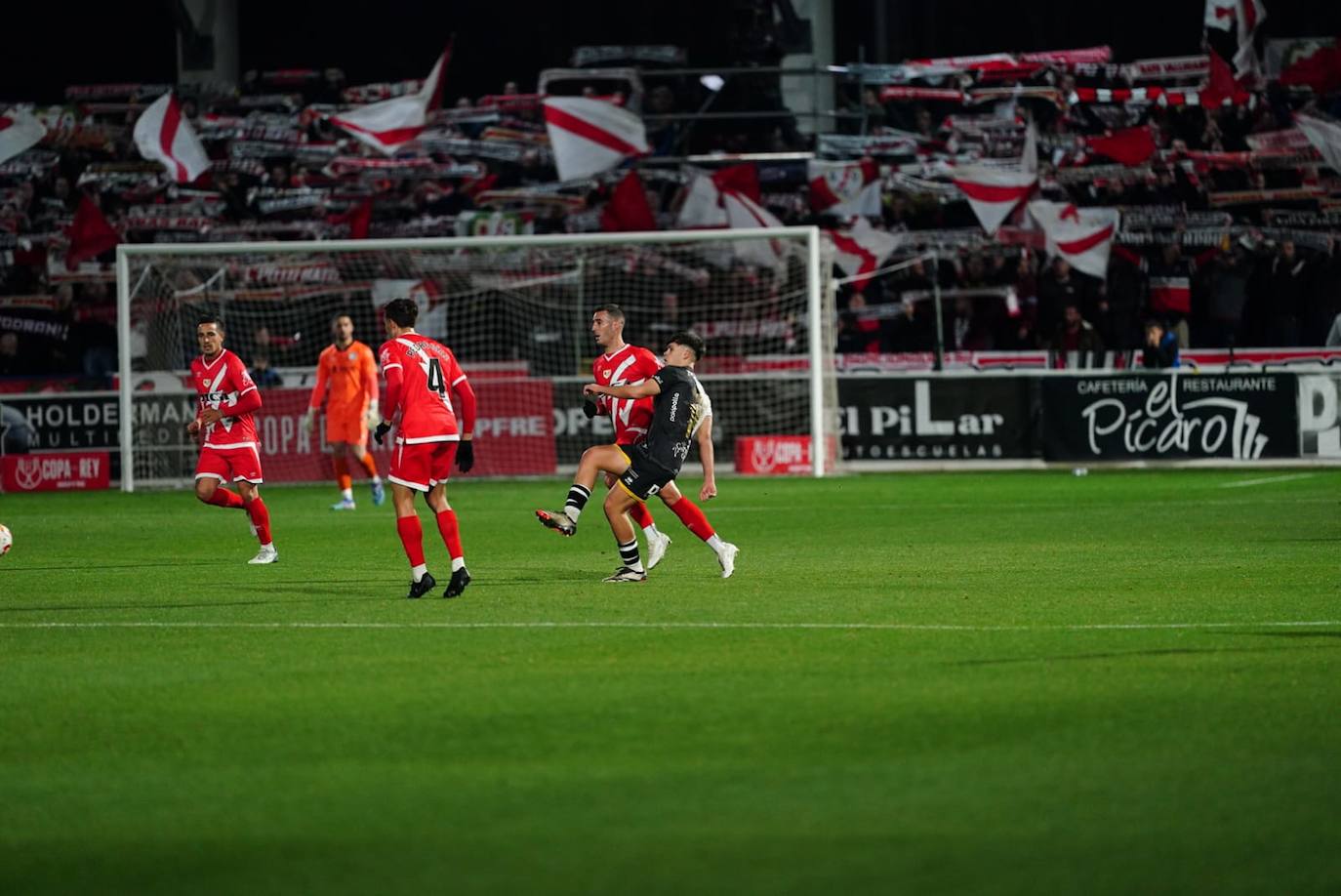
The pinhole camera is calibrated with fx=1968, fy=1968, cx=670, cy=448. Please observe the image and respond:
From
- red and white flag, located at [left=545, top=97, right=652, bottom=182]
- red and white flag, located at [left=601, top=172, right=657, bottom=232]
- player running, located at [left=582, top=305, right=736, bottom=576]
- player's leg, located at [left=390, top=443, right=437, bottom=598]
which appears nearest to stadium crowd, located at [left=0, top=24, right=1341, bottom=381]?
red and white flag, located at [left=601, top=172, right=657, bottom=232]

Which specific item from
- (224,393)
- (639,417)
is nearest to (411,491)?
(639,417)

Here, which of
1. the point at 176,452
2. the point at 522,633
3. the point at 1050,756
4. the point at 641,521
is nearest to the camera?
the point at 1050,756

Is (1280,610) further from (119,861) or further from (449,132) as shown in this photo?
(449,132)

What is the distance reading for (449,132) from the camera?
34.1 metres

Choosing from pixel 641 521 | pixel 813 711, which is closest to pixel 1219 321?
pixel 641 521

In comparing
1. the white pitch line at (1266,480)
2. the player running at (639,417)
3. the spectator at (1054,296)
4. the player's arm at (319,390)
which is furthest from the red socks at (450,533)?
the spectator at (1054,296)

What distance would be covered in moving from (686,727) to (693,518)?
6056 millimetres

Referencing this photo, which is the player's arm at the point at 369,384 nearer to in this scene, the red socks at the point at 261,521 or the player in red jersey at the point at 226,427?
the player in red jersey at the point at 226,427

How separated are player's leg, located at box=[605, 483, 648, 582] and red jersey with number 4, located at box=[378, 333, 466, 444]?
1.31 metres

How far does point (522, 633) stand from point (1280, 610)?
419cm

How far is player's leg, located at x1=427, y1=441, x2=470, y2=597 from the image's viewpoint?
12273mm

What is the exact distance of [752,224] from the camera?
3045cm

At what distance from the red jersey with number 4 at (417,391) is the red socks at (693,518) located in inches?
72.3

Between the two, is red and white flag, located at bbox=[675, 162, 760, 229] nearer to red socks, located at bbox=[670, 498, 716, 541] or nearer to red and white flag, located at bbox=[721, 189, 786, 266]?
red and white flag, located at bbox=[721, 189, 786, 266]
